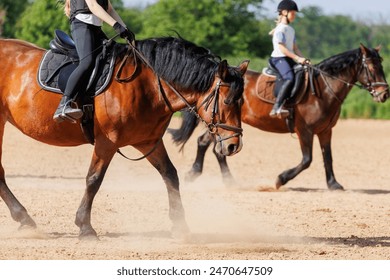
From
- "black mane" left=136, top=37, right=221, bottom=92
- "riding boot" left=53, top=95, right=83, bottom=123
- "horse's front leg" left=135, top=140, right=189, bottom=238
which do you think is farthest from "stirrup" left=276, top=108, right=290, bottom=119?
"riding boot" left=53, top=95, right=83, bottom=123

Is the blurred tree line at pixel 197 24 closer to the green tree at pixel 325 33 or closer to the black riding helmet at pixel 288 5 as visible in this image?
the black riding helmet at pixel 288 5

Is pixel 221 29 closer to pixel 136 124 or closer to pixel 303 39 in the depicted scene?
pixel 136 124

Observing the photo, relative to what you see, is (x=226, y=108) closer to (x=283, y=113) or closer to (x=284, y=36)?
(x=284, y=36)

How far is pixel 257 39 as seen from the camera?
168ft

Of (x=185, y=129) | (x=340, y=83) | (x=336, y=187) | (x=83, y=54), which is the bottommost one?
(x=336, y=187)

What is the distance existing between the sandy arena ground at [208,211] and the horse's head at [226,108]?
1025mm

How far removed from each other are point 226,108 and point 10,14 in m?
47.8

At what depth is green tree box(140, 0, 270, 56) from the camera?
49.2m

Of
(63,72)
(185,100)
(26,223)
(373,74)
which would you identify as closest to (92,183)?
(26,223)

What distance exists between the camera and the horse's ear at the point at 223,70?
8.36m

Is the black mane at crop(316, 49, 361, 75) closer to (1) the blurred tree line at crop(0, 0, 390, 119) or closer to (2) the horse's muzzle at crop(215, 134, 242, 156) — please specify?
(2) the horse's muzzle at crop(215, 134, 242, 156)

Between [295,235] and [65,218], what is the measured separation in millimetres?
2693

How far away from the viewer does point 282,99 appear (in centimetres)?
1414

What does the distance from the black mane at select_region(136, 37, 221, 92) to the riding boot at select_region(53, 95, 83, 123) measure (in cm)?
86
